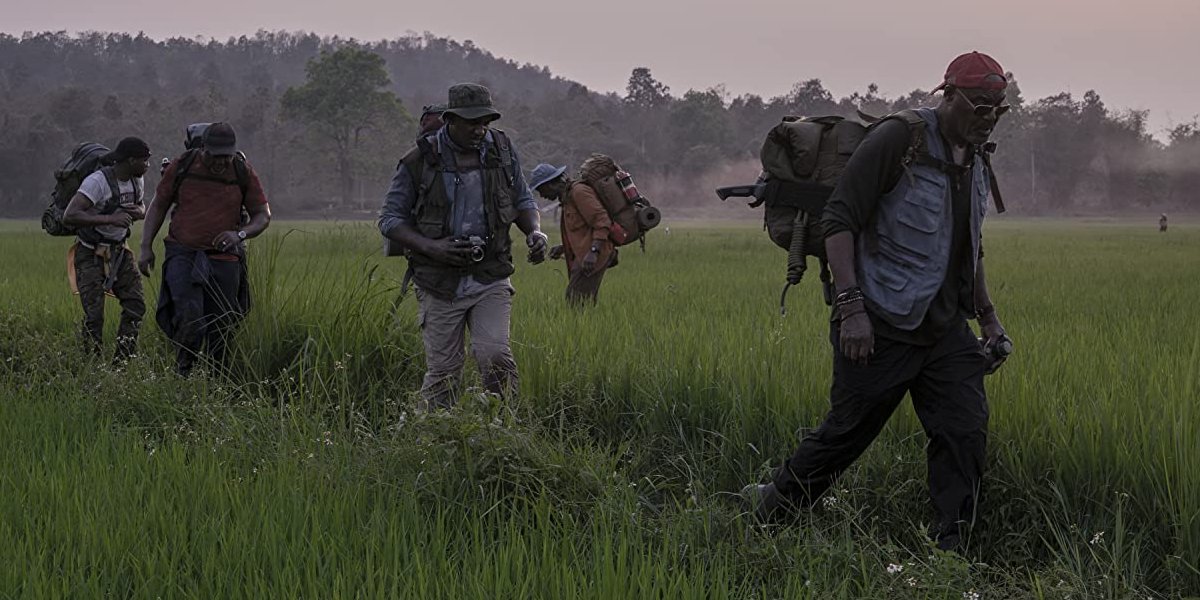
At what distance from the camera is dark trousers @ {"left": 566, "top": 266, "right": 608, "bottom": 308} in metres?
8.63

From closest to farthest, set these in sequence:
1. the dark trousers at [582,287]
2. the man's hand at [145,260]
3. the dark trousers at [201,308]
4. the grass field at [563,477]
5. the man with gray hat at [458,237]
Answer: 1. the grass field at [563,477]
2. the man with gray hat at [458,237]
3. the dark trousers at [201,308]
4. the man's hand at [145,260]
5. the dark trousers at [582,287]

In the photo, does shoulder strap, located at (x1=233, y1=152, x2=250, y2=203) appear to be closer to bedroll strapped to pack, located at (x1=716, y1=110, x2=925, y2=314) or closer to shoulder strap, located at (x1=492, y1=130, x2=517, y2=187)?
shoulder strap, located at (x1=492, y1=130, x2=517, y2=187)

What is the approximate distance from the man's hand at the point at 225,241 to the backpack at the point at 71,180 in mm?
1282

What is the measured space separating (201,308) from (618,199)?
3.18 m

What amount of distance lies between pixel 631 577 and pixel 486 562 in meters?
0.37

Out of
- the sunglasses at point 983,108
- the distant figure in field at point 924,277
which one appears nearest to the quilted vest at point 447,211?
the distant figure in field at point 924,277

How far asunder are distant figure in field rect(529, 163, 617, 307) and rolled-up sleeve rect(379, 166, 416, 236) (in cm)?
269

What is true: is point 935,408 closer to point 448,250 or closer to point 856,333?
point 856,333

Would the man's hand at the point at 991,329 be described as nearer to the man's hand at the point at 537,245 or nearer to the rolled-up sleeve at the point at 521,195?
the man's hand at the point at 537,245

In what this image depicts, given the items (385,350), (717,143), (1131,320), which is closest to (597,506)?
(385,350)

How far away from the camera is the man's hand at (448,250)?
204 inches

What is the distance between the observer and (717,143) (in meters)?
88.6

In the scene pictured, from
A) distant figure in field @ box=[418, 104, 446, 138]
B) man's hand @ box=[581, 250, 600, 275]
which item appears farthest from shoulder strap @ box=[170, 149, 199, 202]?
man's hand @ box=[581, 250, 600, 275]

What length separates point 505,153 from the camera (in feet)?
17.9
